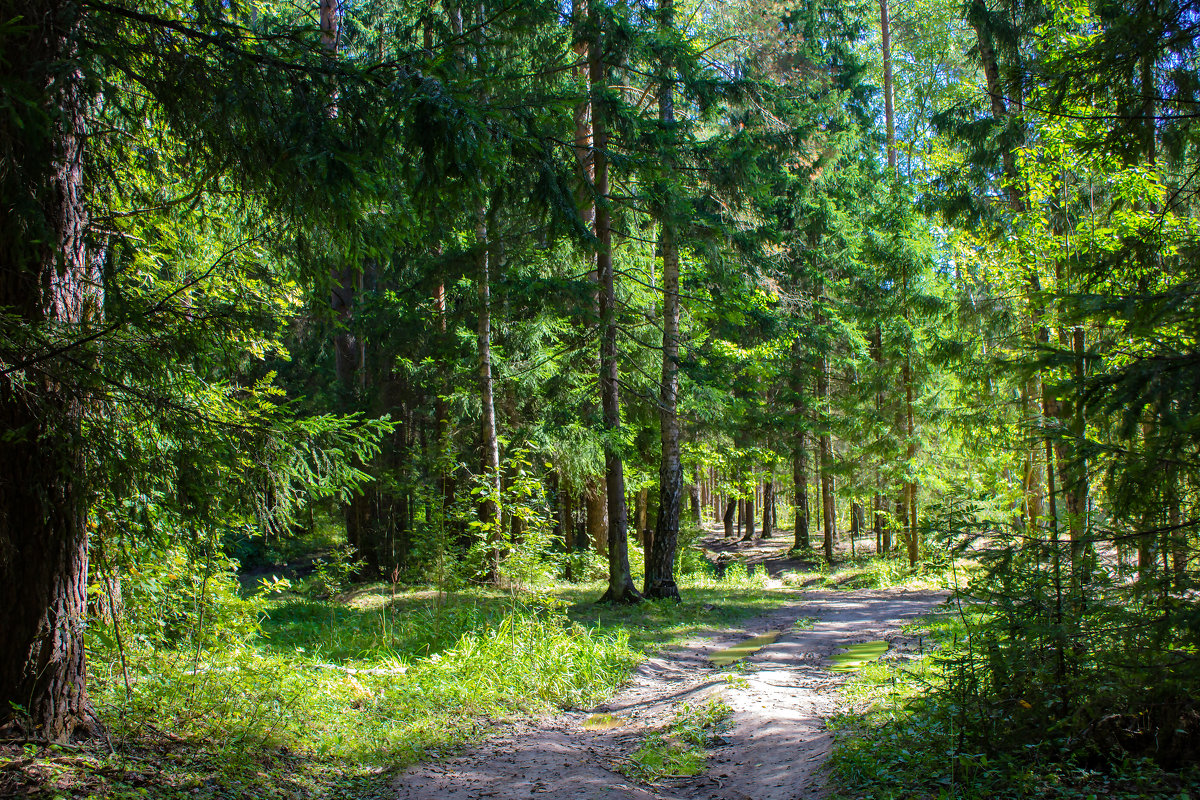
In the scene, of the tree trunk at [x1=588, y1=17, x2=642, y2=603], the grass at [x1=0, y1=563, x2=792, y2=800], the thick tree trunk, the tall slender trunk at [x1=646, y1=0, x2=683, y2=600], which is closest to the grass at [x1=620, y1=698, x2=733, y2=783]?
the grass at [x1=0, y1=563, x2=792, y2=800]

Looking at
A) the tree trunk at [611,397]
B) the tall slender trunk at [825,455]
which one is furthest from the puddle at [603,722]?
the tall slender trunk at [825,455]

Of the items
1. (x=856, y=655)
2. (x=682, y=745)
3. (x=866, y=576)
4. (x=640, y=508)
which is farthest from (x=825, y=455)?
(x=682, y=745)

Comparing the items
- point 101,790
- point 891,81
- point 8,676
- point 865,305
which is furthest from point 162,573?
point 891,81

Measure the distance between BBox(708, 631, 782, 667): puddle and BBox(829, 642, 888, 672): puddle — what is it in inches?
46.1

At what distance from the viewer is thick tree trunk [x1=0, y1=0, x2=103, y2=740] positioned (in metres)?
4.02

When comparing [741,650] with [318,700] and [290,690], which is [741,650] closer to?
[318,700]

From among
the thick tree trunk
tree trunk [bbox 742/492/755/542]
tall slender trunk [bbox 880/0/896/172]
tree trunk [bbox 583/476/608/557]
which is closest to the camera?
the thick tree trunk

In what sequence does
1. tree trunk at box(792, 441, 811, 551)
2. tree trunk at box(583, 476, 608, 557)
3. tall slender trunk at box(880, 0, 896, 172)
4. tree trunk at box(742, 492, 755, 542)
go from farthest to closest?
tree trunk at box(742, 492, 755, 542) → tree trunk at box(792, 441, 811, 551) → tall slender trunk at box(880, 0, 896, 172) → tree trunk at box(583, 476, 608, 557)

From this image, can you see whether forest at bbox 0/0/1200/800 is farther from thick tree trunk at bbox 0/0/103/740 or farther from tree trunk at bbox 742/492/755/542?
tree trunk at bbox 742/492/755/542

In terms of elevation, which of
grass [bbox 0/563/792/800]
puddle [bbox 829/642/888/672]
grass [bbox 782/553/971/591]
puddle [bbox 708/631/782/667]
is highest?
grass [bbox 0/563/792/800]

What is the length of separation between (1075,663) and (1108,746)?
49 centimetres

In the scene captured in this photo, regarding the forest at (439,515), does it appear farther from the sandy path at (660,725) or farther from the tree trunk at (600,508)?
the tree trunk at (600,508)

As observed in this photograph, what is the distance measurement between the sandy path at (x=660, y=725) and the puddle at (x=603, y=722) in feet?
0.25

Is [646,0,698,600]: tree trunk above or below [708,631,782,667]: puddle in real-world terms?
above
